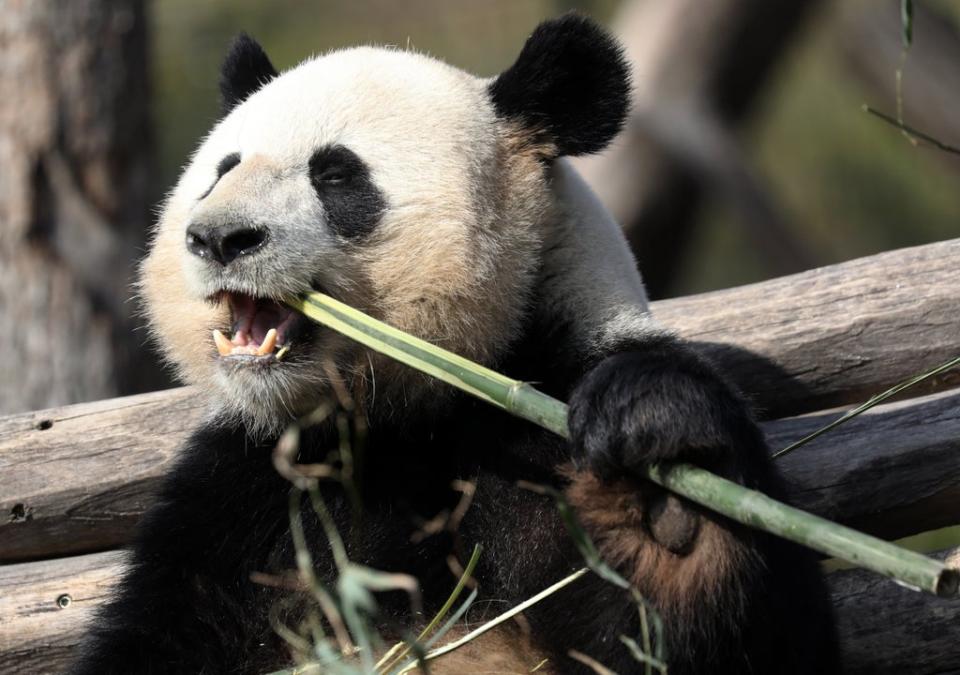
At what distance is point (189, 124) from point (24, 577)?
7817 mm

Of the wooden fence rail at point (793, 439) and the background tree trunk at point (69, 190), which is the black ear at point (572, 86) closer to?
the wooden fence rail at point (793, 439)

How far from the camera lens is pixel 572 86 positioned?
2957 millimetres

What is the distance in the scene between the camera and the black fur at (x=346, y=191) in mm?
2725

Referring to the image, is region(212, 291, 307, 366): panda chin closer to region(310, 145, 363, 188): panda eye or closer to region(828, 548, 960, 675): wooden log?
region(310, 145, 363, 188): panda eye

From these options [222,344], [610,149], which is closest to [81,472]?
[222,344]

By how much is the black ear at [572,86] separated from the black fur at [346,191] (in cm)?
42

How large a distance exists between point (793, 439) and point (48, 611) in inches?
77.0

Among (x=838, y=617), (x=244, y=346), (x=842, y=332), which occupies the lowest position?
(x=838, y=617)

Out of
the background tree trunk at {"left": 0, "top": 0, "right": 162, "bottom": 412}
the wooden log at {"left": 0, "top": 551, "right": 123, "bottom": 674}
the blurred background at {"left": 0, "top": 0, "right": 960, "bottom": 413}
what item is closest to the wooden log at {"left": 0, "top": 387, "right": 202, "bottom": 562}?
the wooden log at {"left": 0, "top": 551, "right": 123, "bottom": 674}

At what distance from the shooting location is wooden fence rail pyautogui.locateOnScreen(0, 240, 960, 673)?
3244 millimetres

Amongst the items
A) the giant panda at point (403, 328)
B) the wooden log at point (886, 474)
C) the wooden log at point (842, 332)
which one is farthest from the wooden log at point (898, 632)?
the wooden log at point (842, 332)

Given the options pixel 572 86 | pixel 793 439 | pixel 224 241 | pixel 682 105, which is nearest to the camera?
pixel 224 241

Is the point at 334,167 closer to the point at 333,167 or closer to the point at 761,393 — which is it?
the point at 333,167

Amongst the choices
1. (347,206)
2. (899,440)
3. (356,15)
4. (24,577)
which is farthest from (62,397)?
(356,15)
